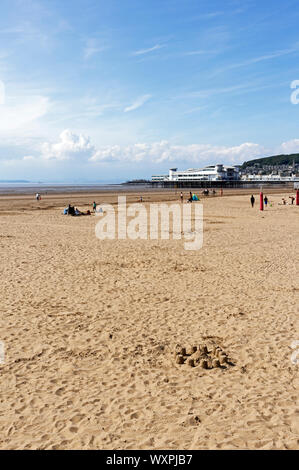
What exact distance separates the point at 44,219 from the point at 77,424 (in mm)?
23774

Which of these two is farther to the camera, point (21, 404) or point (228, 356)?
point (228, 356)

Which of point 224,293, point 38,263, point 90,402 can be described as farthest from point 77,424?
point 38,263

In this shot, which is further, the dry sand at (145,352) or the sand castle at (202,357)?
the sand castle at (202,357)

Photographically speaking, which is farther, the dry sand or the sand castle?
the sand castle

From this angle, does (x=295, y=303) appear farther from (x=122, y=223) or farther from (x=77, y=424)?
(x=122, y=223)

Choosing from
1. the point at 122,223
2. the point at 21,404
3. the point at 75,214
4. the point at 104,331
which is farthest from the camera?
the point at 75,214

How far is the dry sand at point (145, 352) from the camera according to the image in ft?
14.4

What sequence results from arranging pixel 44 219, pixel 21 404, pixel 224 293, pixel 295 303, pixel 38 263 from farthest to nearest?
pixel 44 219, pixel 38 263, pixel 224 293, pixel 295 303, pixel 21 404

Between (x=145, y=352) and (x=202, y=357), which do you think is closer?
(x=202, y=357)

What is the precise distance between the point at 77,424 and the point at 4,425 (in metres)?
0.88

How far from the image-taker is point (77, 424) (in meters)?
4.50

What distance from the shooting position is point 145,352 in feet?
21.0

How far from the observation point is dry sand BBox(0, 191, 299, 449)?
14.4 ft

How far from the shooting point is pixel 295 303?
8711mm
